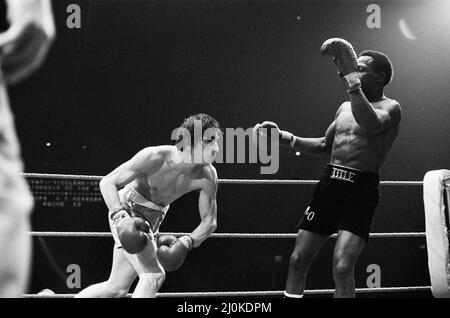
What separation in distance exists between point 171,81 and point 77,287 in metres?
0.89

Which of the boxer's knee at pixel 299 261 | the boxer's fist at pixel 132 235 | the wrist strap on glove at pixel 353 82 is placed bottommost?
the boxer's knee at pixel 299 261

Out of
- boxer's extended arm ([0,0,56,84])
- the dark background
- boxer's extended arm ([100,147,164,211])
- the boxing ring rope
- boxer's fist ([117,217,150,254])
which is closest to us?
boxer's extended arm ([0,0,56,84])

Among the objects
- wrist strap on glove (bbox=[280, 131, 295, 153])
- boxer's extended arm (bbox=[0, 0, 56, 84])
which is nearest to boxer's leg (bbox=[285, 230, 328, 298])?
wrist strap on glove (bbox=[280, 131, 295, 153])

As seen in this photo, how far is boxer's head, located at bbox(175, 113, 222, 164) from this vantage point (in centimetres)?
222

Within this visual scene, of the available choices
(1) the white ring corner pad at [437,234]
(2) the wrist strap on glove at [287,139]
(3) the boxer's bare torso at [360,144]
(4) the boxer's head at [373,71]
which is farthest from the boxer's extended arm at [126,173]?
(1) the white ring corner pad at [437,234]

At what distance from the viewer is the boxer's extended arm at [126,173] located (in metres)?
2.04

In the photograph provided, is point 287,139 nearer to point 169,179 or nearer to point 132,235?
point 169,179

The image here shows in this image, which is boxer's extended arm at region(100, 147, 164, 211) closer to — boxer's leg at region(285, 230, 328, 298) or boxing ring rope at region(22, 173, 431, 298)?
boxing ring rope at region(22, 173, 431, 298)

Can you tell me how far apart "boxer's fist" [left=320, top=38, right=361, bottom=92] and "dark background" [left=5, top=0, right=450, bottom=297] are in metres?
0.45

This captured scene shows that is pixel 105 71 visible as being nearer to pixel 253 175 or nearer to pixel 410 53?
pixel 253 175

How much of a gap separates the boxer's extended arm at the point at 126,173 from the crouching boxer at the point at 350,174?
22.0 inches

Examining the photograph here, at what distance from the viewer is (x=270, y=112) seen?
2.62 metres

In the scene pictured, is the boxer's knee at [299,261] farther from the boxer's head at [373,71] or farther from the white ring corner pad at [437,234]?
the boxer's head at [373,71]
